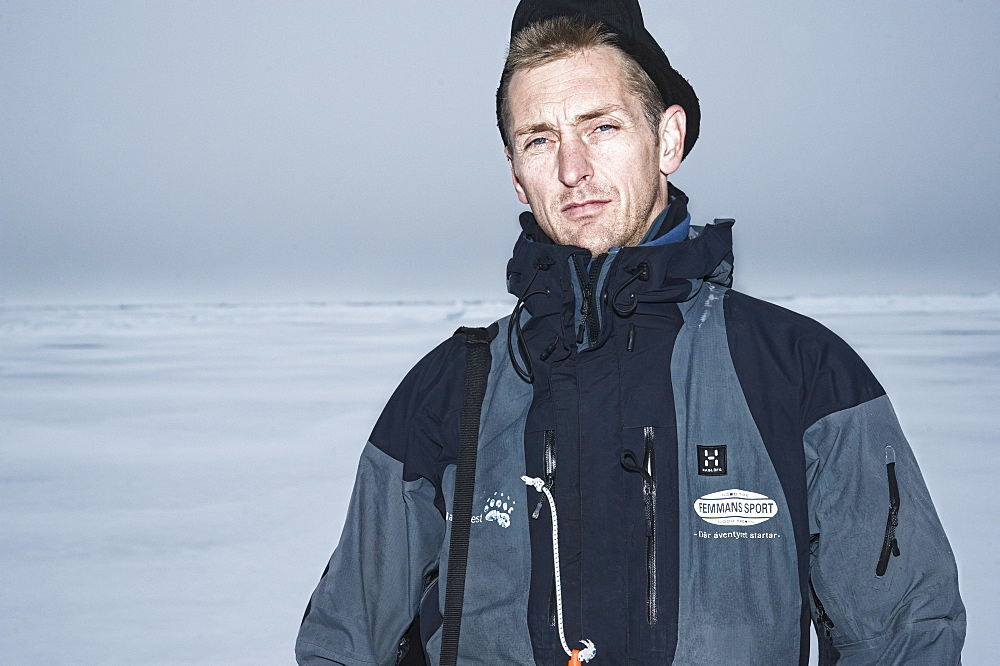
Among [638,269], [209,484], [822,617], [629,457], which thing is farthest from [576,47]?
[209,484]

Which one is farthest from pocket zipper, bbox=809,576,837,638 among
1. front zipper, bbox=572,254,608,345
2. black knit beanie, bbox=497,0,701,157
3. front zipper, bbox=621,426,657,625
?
black knit beanie, bbox=497,0,701,157

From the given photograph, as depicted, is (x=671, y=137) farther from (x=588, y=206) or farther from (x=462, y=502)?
(x=462, y=502)

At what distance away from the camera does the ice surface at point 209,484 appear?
3475 mm

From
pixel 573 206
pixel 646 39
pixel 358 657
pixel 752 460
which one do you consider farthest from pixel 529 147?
pixel 358 657

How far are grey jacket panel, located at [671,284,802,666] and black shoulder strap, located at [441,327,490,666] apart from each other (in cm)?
32

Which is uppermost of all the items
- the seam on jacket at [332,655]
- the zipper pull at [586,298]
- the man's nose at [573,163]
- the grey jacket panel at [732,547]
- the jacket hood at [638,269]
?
the man's nose at [573,163]

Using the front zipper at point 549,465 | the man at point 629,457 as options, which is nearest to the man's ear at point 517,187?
the man at point 629,457

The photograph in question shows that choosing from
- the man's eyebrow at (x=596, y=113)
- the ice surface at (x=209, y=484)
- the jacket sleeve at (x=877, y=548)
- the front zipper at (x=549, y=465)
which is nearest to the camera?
the jacket sleeve at (x=877, y=548)

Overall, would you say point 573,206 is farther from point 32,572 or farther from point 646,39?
point 32,572

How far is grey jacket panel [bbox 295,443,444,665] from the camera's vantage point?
1458mm

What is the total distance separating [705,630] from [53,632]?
9.88 feet

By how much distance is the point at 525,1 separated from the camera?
60.9 inches

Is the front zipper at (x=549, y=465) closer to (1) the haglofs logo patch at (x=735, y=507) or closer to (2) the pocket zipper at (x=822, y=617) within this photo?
(1) the haglofs logo patch at (x=735, y=507)

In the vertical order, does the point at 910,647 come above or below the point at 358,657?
above
